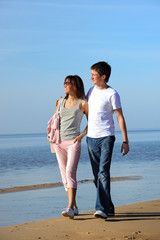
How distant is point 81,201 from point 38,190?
220cm

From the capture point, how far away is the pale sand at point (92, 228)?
4.22 m

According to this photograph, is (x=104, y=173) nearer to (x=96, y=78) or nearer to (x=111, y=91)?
(x=111, y=91)

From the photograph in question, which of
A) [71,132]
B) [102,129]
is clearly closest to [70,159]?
[71,132]

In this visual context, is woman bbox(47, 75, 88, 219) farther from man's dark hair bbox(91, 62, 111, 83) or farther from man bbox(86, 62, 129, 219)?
man's dark hair bbox(91, 62, 111, 83)

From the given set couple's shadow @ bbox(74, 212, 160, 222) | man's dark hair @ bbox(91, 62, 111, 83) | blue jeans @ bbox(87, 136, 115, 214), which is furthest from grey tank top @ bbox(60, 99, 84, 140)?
couple's shadow @ bbox(74, 212, 160, 222)

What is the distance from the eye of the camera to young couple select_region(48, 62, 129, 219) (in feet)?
16.4

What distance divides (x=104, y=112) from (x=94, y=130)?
26cm

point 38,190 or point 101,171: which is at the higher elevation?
point 101,171

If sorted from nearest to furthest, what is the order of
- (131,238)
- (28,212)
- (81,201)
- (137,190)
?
(131,238)
(28,212)
(81,201)
(137,190)

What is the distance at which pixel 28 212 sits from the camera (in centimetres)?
648

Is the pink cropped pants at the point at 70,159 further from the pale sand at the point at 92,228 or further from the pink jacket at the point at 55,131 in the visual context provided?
the pale sand at the point at 92,228

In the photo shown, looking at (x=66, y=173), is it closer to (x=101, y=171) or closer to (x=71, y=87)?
(x=101, y=171)

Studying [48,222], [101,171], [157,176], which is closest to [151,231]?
[101,171]

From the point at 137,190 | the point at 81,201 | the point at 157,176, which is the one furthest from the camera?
the point at 157,176
